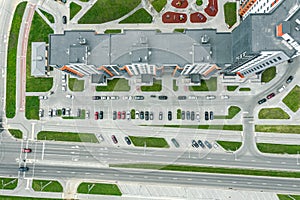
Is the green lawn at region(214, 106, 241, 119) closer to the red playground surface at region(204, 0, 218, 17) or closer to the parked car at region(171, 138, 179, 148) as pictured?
the parked car at region(171, 138, 179, 148)

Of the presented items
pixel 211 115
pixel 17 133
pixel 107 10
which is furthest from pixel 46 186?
pixel 107 10

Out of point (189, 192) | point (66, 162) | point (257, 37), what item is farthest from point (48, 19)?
point (189, 192)

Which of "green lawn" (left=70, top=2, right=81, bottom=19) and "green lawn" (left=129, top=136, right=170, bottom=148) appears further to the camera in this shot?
"green lawn" (left=70, top=2, right=81, bottom=19)

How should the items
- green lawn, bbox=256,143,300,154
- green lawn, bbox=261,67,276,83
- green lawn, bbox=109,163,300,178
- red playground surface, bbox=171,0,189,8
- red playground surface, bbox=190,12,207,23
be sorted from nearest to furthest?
green lawn, bbox=109,163,300,178
green lawn, bbox=256,143,300,154
green lawn, bbox=261,67,276,83
red playground surface, bbox=190,12,207,23
red playground surface, bbox=171,0,189,8

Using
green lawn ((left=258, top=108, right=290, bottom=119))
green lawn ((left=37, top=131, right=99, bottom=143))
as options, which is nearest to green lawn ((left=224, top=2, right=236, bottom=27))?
green lawn ((left=258, top=108, right=290, bottom=119))

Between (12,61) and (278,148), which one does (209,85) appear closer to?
(278,148)

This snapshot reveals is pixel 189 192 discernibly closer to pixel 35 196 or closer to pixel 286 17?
pixel 35 196
